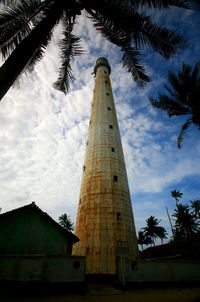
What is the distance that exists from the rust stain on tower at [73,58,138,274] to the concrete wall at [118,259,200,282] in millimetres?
829

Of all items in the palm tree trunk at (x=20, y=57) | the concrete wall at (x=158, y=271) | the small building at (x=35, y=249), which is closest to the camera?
the palm tree trunk at (x=20, y=57)

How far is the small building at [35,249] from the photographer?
25.7 feet

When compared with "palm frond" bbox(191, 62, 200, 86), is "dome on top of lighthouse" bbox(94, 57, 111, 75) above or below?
above

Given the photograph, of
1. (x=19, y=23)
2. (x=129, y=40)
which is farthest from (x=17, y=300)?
(x=129, y=40)

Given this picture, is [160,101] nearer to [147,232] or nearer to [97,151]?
[97,151]

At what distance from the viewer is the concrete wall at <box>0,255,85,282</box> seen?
303 inches

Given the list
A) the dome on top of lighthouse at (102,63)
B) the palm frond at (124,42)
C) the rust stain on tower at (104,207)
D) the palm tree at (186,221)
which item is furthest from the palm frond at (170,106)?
the palm tree at (186,221)

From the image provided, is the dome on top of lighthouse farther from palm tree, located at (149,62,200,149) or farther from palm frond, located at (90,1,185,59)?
palm frond, located at (90,1,185,59)

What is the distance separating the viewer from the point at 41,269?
25.5 ft

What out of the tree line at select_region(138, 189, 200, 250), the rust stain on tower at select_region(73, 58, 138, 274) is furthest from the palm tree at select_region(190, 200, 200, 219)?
the rust stain on tower at select_region(73, 58, 138, 274)

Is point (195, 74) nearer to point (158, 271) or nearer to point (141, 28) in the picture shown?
point (141, 28)

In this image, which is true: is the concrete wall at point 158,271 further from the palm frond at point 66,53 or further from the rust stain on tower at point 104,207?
the palm frond at point 66,53

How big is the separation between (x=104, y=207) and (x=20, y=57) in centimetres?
1268

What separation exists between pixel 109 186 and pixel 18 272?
358 inches
